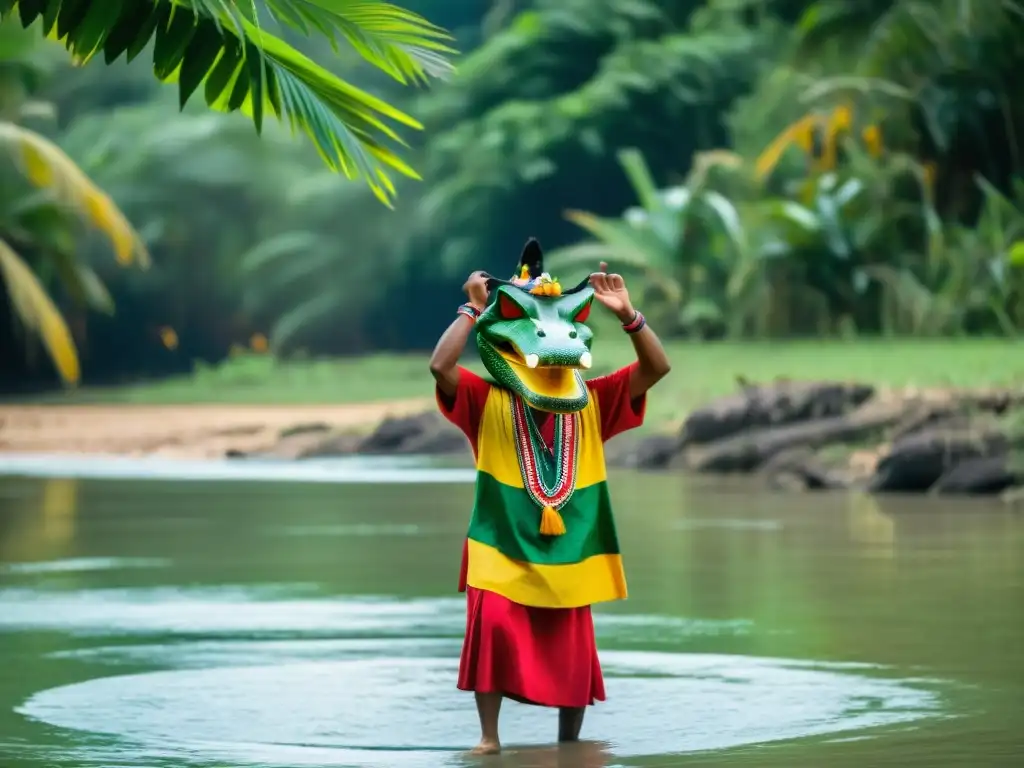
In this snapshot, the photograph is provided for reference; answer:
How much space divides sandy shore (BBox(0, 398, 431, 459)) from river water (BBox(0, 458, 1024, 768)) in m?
12.3

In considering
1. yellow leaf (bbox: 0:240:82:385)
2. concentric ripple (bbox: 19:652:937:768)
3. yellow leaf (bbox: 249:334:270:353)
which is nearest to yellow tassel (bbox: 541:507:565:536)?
concentric ripple (bbox: 19:652:937:768)

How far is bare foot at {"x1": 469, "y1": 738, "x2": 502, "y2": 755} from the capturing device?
8352mm

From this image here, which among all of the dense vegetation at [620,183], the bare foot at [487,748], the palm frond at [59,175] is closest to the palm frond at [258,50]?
the bare foot at [487,748]

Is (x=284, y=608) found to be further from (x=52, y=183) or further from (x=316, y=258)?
(x=316, y=258)

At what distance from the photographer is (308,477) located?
27844 mm

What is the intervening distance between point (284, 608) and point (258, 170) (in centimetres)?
4032

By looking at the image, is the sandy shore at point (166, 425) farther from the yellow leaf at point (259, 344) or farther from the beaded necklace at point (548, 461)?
the beaded necklace at point (548, 461)

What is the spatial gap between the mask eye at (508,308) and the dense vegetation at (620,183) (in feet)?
89.0

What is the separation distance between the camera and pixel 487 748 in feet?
27.4

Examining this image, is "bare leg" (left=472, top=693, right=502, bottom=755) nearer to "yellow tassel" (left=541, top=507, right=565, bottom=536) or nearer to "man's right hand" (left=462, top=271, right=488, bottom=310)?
"yellow tassel" (left=541, top=507, right=565, bottom=536)

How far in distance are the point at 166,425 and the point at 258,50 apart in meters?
30.5

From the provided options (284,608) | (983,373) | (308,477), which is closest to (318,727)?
(284,608)

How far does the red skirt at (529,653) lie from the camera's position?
835 centimetres

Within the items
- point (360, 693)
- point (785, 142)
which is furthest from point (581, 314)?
point (785, 142)
